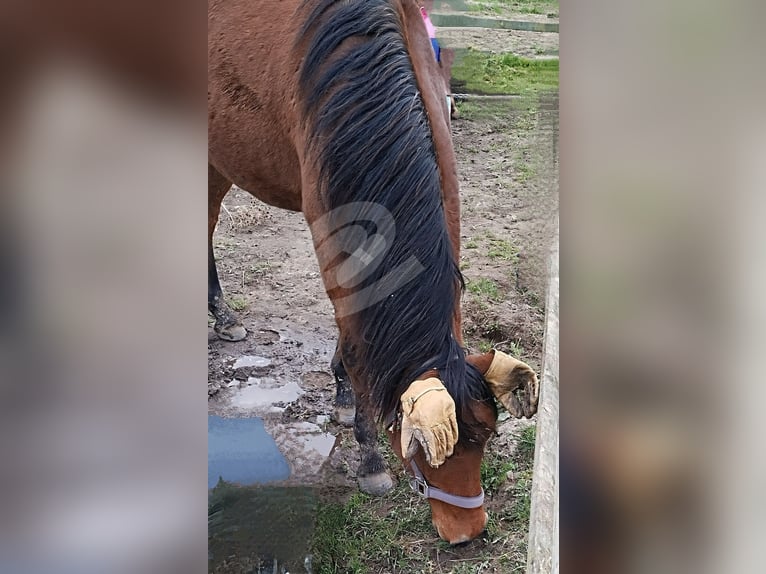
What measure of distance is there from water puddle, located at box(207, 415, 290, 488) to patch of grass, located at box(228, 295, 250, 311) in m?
0.29

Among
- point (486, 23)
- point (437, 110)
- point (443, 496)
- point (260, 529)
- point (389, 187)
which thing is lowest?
point (260, 529)

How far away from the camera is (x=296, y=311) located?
6.00ft

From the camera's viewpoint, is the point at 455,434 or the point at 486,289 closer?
the point at 455,434

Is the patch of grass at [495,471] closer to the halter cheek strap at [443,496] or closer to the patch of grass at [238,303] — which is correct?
the halter cheek strap at [443,496]

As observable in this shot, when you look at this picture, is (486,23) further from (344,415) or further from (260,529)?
(260,529)

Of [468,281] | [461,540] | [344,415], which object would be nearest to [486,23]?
[468,281]

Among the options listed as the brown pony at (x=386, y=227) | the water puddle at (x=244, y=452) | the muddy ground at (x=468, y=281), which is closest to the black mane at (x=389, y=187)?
the brown pony at (x=386, y=227)

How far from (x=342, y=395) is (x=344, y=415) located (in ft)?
0.18

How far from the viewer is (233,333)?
72.4 inches
